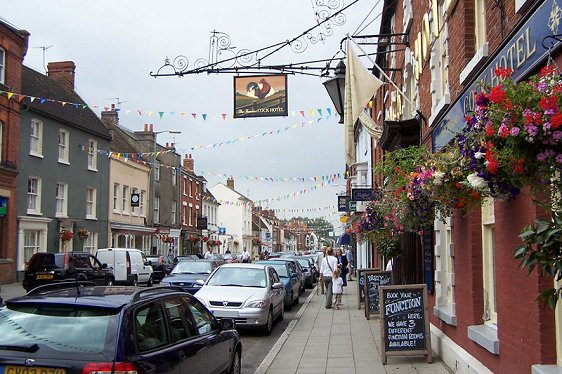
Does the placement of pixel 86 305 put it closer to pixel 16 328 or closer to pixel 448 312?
pixel 16 328

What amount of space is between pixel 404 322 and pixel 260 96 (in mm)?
6755

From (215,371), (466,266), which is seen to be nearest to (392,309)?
(466,266)

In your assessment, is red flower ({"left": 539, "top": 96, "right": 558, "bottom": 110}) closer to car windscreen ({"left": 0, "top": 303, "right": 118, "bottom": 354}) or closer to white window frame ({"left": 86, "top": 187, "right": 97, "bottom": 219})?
car windscreen ({"left": 0, "top": 303, "right": 118, "bottom": 354})

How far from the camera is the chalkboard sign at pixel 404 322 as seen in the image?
8984mm

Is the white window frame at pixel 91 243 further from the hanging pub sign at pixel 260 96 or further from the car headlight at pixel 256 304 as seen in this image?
the car headlight at pixel 256 304

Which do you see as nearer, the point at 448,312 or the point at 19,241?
the point at 448,312

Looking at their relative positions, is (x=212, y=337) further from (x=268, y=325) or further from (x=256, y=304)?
(x=268, y=325)

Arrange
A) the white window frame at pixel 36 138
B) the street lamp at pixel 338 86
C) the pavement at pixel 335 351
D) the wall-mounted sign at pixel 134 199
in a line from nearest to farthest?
the pavement at pixel 335 351
the street lamp at pixel 338 86
the white window frame at pixel 36 138
the wall-mounted sign at pixel 134 199

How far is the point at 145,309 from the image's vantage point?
206 inches

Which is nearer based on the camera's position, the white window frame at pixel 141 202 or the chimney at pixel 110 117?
the white window frame at pixel 141 202

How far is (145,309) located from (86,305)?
0.55 metres

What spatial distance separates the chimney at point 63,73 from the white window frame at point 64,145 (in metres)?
6.96

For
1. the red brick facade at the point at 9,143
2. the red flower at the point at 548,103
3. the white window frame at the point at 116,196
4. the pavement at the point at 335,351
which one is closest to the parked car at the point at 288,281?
the pavement at the point at 335,351

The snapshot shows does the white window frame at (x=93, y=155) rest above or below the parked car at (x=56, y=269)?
above
